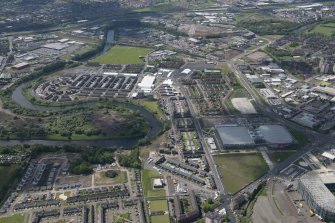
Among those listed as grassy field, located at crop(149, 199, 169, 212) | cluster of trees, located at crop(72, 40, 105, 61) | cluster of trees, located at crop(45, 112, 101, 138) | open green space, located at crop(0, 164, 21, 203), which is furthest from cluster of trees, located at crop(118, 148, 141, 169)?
cluster of trees, located at crop(72, 40, 105, 61)

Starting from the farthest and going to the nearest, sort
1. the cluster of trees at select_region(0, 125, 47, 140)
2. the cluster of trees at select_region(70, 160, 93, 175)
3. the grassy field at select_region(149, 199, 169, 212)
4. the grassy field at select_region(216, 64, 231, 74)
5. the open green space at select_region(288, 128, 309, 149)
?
the grassy field at select_region(216, 64, 231, 74) → the cluster of trees at select_region(0, 125, 47, 140) → the open green space at select_region(288, 128, 309, 149) → the cluster of trees at select_region(70, 160, 93, 175) → the grassy field at select_region(149, 199, 169, 212)

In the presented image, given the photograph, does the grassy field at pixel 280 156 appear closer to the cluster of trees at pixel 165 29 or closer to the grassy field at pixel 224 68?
the grassy field at pixel 224 68

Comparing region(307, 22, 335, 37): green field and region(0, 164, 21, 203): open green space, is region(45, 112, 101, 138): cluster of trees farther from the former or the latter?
region(307, 22, 335, 37): green field

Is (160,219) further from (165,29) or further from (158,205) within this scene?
(165,29)

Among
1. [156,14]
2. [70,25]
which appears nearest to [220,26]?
[156,14]

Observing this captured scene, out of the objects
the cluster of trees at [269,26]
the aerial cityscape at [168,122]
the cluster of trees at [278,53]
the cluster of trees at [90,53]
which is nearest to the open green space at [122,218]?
the aerial cityscape at [168,122]

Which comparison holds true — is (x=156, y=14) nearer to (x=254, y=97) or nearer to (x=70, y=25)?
(x=70, y=25)
